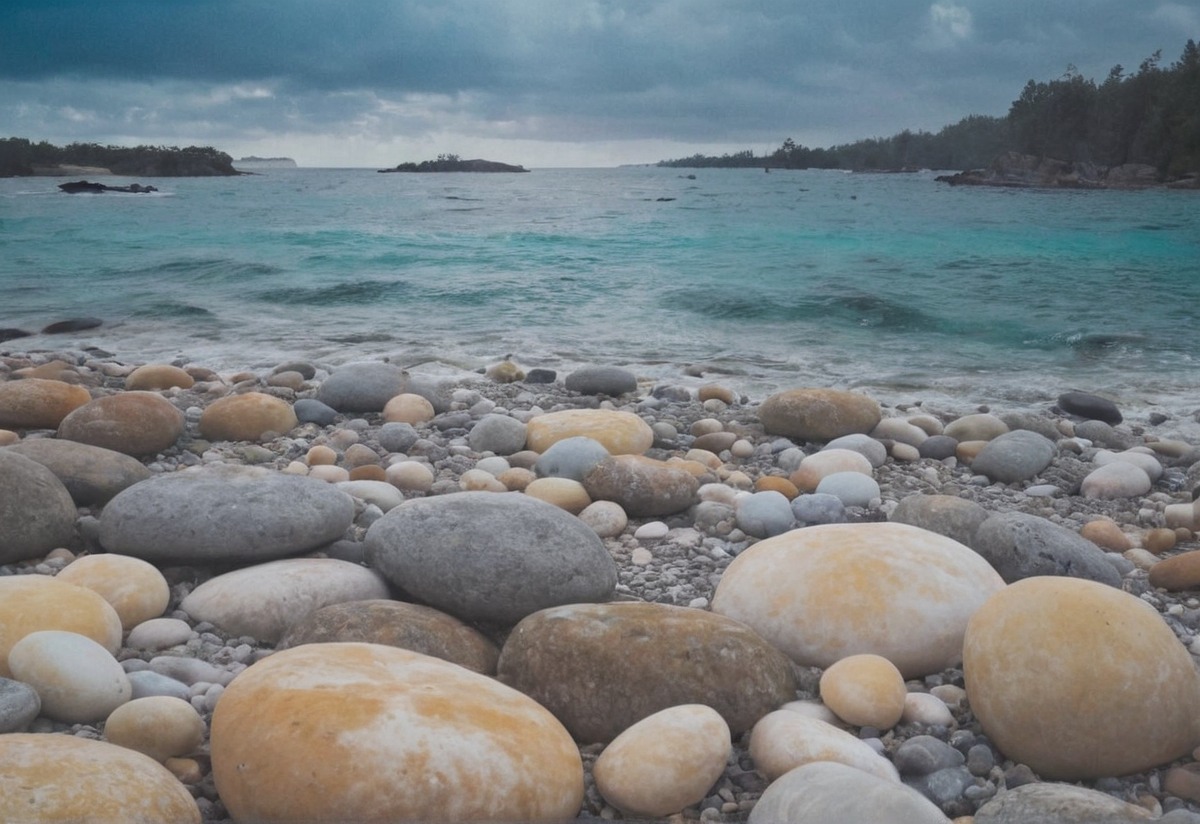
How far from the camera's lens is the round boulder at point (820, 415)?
4.94m

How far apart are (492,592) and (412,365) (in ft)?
16.8

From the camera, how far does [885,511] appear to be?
3.77 metres

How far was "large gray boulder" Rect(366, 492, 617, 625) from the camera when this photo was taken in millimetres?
2592

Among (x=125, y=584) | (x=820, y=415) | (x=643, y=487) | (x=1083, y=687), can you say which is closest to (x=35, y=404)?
(x=125, y=584)

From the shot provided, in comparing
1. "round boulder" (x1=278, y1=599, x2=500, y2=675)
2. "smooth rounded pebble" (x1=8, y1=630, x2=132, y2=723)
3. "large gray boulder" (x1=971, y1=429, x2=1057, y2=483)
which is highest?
"smooth rounded pebble" (x1=8, y1=630, x2=132, y2=723)

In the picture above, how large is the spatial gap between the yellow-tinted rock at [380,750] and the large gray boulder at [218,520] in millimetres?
1101

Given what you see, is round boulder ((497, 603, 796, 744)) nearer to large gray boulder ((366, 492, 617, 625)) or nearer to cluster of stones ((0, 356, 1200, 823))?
cluster of stones ((0, 356, 1200, 823))

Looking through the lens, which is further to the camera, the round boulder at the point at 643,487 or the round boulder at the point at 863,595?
the round boulder at the point at 643,487

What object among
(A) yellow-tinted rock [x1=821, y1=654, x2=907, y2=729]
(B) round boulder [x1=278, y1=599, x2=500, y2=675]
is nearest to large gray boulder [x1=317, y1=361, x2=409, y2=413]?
(B) round boulder [x1=278, y1=599, x2=500, y2=675]

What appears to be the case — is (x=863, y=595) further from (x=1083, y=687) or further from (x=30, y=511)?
(x=30, y=511)

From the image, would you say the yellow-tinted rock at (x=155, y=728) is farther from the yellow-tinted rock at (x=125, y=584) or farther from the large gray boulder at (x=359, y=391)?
the large gray boulder at (x=359, y=391)

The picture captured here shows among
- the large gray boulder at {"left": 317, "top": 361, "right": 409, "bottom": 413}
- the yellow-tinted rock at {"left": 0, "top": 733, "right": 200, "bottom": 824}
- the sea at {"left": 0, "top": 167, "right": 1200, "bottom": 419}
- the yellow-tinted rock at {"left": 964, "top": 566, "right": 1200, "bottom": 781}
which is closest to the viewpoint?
the yellow-tinted rock at {"left": 0, "top": 733, "right": 200, "bottom": 824}

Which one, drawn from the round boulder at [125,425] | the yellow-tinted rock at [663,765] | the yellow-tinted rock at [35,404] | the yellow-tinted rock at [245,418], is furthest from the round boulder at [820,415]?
the yellow-tinted rock at [35,404]

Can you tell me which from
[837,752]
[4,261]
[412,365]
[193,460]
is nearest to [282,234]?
[4,261]
